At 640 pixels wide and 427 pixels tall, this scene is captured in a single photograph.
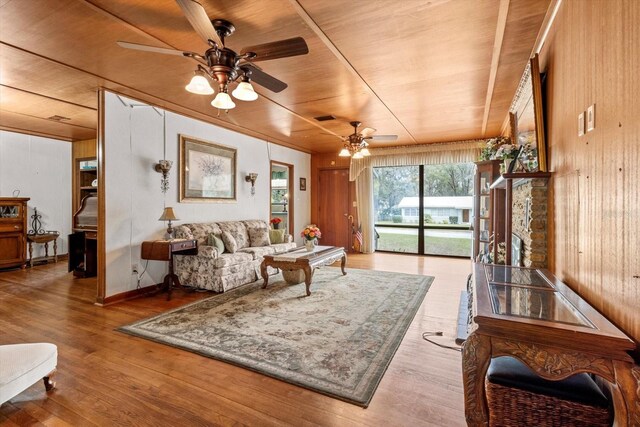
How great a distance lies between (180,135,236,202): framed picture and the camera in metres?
4.89

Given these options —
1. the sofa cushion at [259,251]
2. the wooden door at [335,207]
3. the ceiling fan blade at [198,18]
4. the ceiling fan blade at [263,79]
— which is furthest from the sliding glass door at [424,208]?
the ceiling fan blade at [198,18]

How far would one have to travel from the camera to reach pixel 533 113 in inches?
92.4

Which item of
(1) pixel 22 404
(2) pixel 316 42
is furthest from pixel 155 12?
(1) pixel 22 404

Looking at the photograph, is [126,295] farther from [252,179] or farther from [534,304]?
[534,304]

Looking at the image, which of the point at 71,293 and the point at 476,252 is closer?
the point at 71,293

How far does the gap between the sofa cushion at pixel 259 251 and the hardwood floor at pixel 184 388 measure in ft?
6.36

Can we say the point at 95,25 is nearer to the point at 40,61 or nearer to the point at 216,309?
the point at 40,61

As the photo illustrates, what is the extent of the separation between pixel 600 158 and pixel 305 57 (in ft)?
7.77

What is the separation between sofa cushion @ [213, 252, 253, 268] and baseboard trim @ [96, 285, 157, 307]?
1.04 m

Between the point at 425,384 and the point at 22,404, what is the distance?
2.58 meters

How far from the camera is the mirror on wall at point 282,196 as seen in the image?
7551 millimetres

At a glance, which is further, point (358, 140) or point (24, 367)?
point (358, 140)

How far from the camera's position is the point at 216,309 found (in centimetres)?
358

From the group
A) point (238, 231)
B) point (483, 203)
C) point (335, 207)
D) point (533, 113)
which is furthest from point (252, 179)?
point (533, 113)
